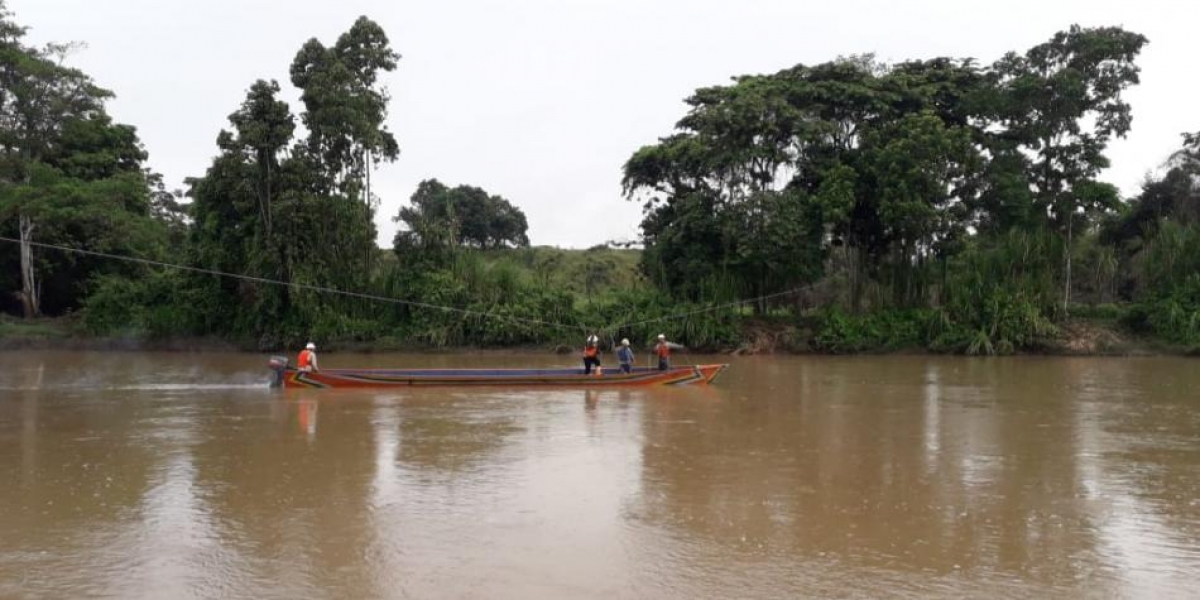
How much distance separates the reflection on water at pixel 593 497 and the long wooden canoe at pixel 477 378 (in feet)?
2.98

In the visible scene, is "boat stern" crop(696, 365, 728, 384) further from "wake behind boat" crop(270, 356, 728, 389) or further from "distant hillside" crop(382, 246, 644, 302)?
"distant hillside" crop(382, 246, 644, 302)

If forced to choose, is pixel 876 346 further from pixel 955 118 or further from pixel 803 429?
pixel 803 429

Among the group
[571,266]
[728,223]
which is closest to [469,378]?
[728,223]

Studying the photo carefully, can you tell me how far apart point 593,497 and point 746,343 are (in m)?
22.6

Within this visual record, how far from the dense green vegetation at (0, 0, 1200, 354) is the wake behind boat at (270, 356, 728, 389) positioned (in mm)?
10792

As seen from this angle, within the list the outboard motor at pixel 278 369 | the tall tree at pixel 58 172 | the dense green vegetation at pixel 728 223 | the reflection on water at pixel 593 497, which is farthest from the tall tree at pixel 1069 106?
the tall tree at pixel 58 172

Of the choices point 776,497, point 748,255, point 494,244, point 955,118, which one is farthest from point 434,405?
point 494,244

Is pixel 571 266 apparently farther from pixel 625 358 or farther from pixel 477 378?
pixel 477 378

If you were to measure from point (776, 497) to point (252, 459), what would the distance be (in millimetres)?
6556

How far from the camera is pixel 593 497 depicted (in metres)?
9.14

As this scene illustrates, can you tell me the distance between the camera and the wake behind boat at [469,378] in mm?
18156

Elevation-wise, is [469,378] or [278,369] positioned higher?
[278,369]

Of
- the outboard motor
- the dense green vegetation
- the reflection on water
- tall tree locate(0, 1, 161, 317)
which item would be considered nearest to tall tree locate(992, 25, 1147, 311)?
the dense green vegetation

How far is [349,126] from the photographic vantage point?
29.7 meters
